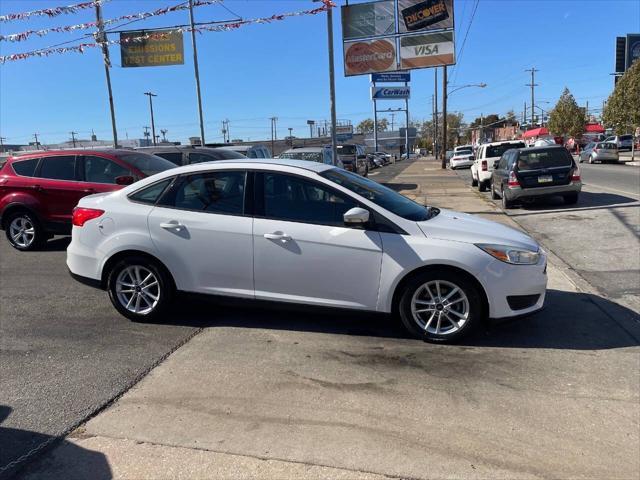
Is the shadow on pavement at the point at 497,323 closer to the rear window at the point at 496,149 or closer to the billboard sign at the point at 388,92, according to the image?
the rear window at the point at 496,149

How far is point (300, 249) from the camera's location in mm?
4656

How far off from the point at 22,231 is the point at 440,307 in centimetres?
763

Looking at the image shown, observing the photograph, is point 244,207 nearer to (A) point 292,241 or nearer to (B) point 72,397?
(A) point 292,241

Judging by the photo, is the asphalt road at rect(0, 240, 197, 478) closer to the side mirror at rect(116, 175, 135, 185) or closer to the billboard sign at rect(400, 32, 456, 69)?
the side mirror at rect(116, 175, 135, 185)

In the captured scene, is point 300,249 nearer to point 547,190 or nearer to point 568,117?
point 547,190

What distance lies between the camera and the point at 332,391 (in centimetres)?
380

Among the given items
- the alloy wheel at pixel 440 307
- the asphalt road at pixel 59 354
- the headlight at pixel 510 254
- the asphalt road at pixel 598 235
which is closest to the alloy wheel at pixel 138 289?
the asphalt road at pixel 59 354

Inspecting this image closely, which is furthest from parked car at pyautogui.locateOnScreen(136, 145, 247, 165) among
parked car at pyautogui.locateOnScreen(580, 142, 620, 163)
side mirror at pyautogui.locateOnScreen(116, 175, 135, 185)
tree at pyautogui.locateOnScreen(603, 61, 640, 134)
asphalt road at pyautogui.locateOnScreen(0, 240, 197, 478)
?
tree at pyautogui.locateOnScreen(603, 61, 640, 134)

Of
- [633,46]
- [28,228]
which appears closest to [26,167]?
[28,228]

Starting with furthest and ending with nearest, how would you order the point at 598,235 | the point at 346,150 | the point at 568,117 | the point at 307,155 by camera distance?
the point at 568,117 < the point at 346,150 < the point at 307,155 < the point at 598,235

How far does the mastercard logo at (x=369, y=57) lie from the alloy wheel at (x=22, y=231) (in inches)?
591

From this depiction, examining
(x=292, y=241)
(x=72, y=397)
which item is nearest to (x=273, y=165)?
(x=292, y=241)

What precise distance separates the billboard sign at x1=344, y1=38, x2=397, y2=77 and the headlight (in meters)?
17.8

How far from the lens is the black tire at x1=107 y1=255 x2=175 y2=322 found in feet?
16.8
